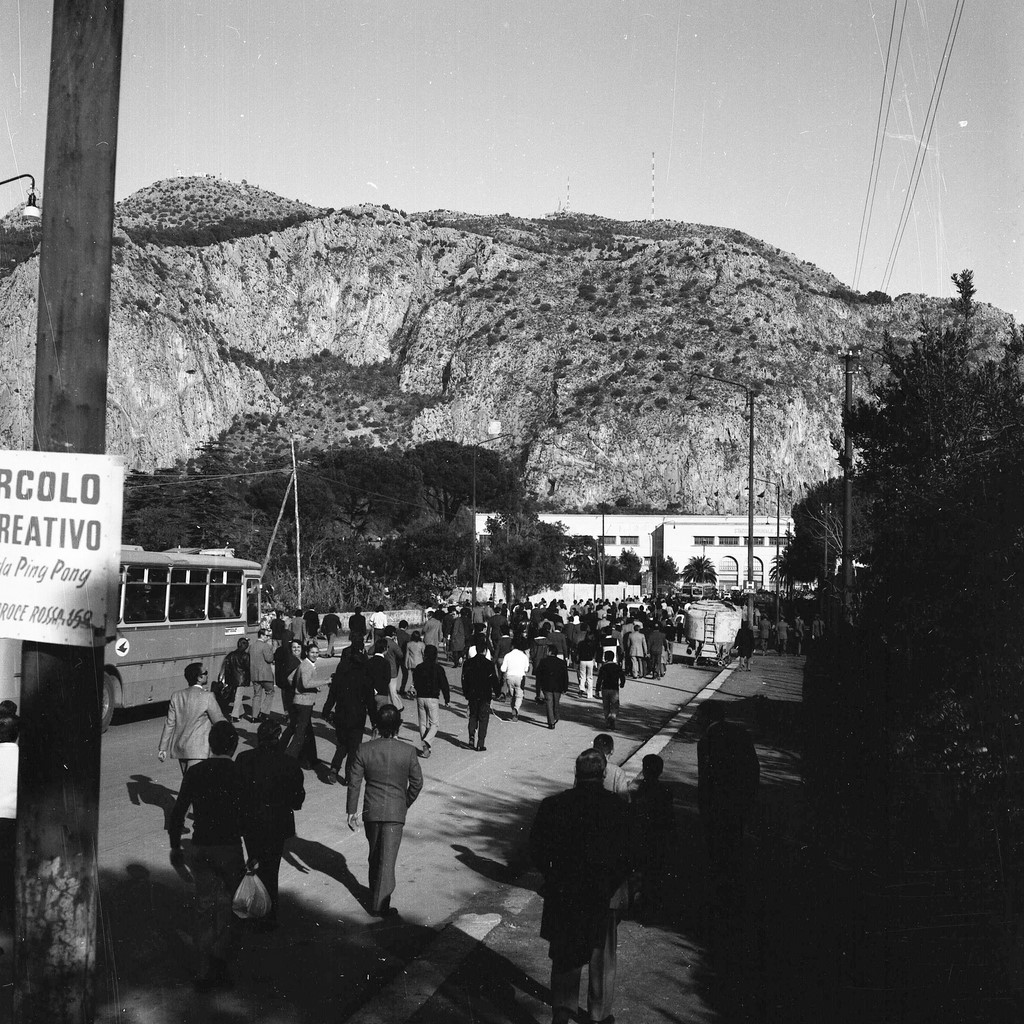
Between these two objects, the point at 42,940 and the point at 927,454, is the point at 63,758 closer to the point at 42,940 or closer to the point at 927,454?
the point at 42,940

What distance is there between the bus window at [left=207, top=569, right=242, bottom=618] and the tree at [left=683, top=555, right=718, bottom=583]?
76535 mm

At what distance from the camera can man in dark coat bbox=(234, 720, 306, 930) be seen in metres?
5.68

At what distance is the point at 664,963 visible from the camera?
6.12 meters

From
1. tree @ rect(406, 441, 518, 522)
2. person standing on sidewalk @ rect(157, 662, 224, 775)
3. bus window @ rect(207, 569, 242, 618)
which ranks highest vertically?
tree @ rect(406, 441, 518, 522)

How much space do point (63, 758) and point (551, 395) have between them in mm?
116604

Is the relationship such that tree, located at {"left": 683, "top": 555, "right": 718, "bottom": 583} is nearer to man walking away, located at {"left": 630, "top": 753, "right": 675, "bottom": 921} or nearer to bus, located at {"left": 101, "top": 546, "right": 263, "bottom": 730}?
bus, located at {"left": 101, "top": 546, "right": 263, "bottom": 730}

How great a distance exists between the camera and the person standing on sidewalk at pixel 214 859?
17.6ft

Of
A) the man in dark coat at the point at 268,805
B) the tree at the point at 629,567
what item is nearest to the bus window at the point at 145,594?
the man in dark coat at the point at 268,805

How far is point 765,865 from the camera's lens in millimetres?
8305

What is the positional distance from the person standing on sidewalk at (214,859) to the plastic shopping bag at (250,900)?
0.15ft

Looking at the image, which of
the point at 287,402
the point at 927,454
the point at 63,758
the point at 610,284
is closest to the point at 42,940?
the point at 63,758

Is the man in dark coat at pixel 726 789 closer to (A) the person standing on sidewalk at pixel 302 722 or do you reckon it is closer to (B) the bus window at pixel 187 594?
(A) the person standing on sidewalk at pixel 302 722

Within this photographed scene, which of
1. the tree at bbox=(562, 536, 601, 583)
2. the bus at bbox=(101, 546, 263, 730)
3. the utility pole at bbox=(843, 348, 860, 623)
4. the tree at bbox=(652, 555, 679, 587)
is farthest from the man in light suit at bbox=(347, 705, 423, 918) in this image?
the tree at bbox=(652, 555, 679, 587)

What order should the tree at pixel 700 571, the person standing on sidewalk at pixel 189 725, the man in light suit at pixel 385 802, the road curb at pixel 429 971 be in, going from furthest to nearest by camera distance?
the tree at pixel 700 571 → the person standing on sidewalk at pixel 189 725 → the man in light suit at pixel 385 802 → the road curb at pixel 429 971
